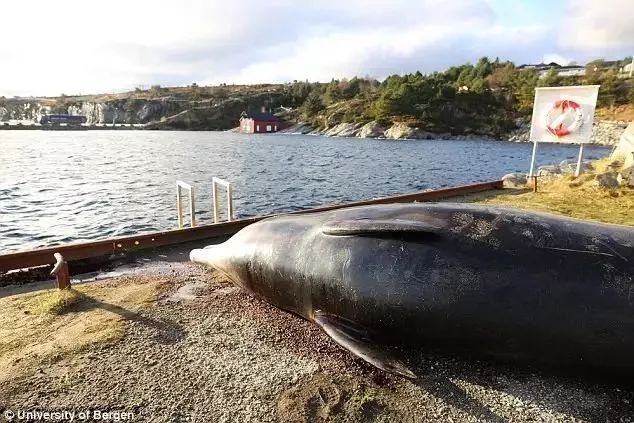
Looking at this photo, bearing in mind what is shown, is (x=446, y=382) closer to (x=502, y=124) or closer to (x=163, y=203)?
(x=163, y=203)

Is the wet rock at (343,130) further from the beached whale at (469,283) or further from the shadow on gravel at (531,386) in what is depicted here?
the shadow on gravel at (531,386)

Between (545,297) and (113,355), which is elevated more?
(545,297)

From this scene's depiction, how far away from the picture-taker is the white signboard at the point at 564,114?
17.8 metres

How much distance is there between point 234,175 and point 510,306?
3619 cm

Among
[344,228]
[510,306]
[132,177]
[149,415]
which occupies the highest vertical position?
[344,228]

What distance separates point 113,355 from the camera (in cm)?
496

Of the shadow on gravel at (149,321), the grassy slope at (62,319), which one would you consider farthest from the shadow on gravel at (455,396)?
the grassy slope at (62,319)

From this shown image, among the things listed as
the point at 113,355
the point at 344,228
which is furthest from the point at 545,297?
the point at 113,355

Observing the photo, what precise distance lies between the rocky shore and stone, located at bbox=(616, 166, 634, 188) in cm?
9063

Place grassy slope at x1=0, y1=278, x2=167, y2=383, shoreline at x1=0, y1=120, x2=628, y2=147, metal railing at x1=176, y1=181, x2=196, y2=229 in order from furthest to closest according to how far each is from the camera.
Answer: shoreline at x1=0, y1=120, x2=628, y2=147, metal railing at x1=176, y1=181, x2=196, y2=229, grassy slope at x1=0, y1=278, x2=167, y2=383

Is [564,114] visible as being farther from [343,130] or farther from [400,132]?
[343,130]

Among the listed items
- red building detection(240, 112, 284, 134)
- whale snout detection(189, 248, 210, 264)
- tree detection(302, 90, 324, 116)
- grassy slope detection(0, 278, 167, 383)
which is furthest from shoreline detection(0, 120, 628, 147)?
grassy slope detection(0, 278, 167, 383)

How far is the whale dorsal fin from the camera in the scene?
4.66 m

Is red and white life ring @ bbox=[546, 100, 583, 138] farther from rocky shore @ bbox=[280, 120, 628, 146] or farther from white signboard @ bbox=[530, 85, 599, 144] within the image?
rocky shore @ bbox=[280, 120, 628, 146]
